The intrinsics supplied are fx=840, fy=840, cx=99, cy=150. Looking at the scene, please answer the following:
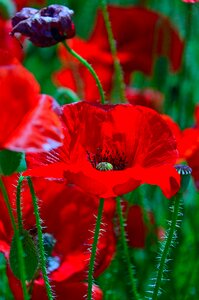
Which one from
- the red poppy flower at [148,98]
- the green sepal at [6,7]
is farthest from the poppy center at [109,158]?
the red poppy flower at [148,98]

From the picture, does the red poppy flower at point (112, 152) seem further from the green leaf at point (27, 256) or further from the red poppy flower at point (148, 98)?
the red poppy flower at point (148, 98)

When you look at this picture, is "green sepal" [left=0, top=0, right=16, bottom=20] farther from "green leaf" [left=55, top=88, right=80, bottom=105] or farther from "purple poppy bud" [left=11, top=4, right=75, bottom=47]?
"purple poppy bud" [left=11, top=4, right=75, bottom=47]

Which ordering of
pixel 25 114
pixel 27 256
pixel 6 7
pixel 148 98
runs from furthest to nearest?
1. pixel 148 98
2. pixel 6 7
3. pixel 27 256
4. pixel 25 114

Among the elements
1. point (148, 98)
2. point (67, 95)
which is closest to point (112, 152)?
point (67, 95)

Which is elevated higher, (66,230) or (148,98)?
(66,230)

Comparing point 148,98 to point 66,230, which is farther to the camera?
point 148,98

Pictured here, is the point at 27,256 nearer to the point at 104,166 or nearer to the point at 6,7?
the point at 104,166

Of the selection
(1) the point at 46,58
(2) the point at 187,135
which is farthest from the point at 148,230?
(1) the point at 46,58

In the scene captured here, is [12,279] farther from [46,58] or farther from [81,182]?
[46,58]
